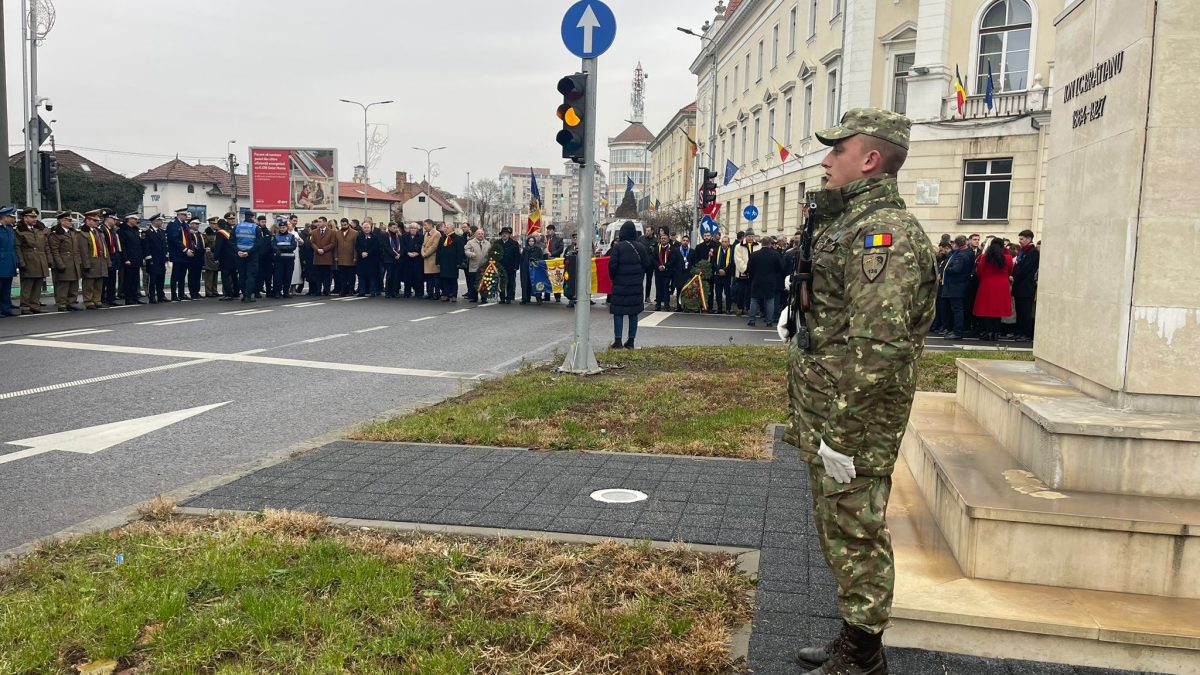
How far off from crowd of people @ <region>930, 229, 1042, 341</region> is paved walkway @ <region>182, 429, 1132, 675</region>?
10711 millimetres

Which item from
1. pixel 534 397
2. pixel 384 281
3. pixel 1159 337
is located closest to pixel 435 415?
pixel 534 397

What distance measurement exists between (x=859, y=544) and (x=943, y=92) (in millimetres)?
28114

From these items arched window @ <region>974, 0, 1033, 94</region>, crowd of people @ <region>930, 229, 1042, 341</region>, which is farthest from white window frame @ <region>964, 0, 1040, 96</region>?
crowd of people @ <region>930, 229, 1042, 341</region>

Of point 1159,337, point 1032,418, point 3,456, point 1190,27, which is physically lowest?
point 3,456

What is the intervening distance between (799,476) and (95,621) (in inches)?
159

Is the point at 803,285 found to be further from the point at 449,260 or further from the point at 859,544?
the point at 449,260

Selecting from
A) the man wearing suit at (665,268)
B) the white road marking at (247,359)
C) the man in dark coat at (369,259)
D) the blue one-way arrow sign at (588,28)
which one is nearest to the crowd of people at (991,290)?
the man wearing suit at (665,268)

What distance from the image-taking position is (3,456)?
6.45 metres

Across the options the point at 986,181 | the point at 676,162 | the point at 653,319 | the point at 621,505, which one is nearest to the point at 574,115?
the point at 621,505

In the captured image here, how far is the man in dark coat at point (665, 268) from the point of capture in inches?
838

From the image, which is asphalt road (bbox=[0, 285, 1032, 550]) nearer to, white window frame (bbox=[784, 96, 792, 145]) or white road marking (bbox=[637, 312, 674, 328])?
white road marking (bbox=[637, 312, 674, 328])

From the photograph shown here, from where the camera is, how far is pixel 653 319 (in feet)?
63.4

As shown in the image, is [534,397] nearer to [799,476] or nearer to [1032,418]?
[799,476]

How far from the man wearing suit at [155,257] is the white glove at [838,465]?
19.7 m
